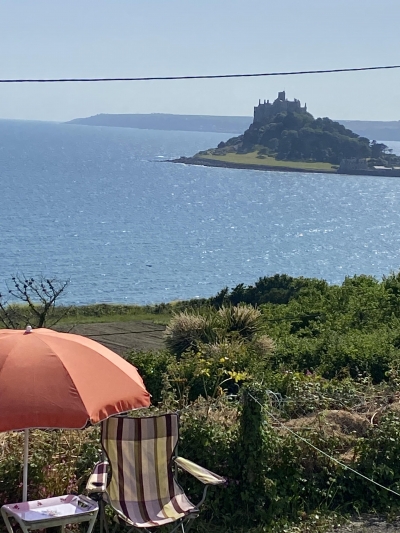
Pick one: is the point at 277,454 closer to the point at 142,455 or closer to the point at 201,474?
the point at 201,474

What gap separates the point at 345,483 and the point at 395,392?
1.50 metres

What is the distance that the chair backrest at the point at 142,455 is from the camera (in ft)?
17.1

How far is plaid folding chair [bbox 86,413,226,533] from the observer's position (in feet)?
16.7

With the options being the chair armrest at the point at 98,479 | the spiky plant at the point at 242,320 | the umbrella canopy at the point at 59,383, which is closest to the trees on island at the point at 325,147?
the spiky plant at the point at 242,320

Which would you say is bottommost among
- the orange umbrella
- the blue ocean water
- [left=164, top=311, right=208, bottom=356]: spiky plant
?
the blue ocean water

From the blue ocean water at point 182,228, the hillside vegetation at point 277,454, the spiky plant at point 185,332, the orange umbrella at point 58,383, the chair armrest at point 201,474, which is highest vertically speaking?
the orange umbrella at point 58,383

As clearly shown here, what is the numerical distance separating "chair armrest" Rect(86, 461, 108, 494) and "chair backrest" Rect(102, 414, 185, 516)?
7 centimetres

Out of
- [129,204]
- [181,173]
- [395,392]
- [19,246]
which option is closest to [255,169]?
[181,173]

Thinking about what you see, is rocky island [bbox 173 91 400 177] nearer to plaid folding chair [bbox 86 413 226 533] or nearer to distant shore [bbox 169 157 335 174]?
distant shore [bbox 169 157 335 174]

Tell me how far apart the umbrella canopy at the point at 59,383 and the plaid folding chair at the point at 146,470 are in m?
0.46

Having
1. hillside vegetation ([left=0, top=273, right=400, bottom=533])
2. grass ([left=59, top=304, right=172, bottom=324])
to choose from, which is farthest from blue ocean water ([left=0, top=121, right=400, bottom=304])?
hillside vegetation ([left=0, top=273, right=400, bottom=533])

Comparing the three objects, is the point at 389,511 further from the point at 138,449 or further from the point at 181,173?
the point at 181,173

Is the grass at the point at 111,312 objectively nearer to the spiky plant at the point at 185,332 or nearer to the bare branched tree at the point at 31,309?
the bare branched tree at the point at 31,309

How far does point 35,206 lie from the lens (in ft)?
371
